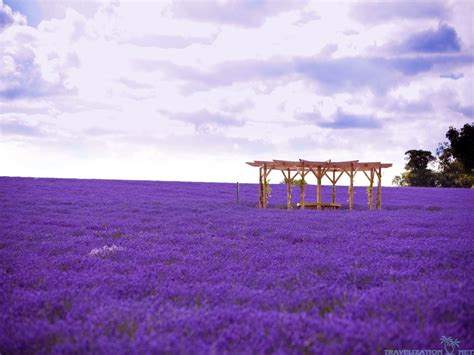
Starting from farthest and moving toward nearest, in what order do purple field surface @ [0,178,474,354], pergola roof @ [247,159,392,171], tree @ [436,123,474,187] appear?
1. tree @ [436,123,474,187]
2. pergola roof @ [247,159,392,171]
3. purple field surface @ [0,178,474,354]

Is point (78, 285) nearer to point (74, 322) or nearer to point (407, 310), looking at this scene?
point (74, 322)

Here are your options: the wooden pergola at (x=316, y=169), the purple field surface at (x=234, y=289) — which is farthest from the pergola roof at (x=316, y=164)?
the purple field surface at (x=234, y=289)

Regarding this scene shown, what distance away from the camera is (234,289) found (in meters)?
4.93

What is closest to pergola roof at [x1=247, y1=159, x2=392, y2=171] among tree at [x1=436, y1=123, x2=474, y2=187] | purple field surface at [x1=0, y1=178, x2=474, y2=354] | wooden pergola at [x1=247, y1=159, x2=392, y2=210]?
wooden pergola at [x1=247, y1=159, x2=392, y2=210]

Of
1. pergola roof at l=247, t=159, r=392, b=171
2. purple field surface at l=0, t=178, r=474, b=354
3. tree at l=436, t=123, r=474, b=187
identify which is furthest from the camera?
tree at l=436, t=123, r=474, b=187

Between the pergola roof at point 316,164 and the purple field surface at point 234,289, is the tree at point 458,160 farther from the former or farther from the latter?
the purple field surface at point 234,289

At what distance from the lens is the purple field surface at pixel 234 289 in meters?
3.48

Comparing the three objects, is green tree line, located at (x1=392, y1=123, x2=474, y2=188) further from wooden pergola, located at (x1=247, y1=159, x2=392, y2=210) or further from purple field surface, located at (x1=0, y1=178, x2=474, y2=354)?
purple field surface, located at (x1=0, y1=178, x2=474, y2=354)

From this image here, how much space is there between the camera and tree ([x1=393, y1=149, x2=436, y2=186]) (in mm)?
48531

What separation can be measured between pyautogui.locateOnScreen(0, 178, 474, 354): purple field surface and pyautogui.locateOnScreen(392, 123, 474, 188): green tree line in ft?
129

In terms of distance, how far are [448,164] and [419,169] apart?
15.5 feet

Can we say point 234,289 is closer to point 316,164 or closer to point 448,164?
point 316,164

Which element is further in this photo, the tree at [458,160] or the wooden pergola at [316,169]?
the tree at [458,160]

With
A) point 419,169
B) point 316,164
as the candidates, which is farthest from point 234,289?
point 419,169
